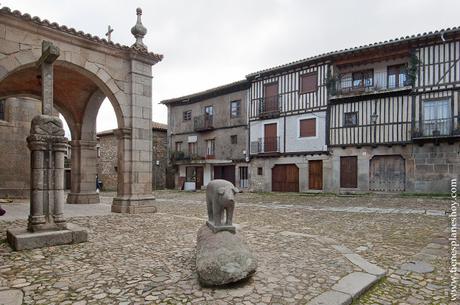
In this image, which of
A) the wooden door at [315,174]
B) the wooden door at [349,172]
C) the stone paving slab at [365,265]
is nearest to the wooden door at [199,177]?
the wooden door at [315,174]

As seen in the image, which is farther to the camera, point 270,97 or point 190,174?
point 190,174

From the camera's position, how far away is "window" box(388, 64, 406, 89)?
16.6 meters

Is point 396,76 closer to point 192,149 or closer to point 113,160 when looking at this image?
point 192,149

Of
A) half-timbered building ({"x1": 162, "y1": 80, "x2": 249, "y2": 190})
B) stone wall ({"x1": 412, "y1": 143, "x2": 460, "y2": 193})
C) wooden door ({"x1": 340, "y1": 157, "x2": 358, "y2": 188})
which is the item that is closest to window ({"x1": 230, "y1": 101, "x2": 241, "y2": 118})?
half-timbered building ({"x1": 162, "y1": 80, "x2": 249, "y2": 190})

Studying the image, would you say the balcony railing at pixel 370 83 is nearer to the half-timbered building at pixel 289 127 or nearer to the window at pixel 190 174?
the half-timbered building at pixel 289 127

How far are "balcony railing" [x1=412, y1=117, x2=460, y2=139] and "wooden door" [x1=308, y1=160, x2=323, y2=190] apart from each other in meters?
5.24

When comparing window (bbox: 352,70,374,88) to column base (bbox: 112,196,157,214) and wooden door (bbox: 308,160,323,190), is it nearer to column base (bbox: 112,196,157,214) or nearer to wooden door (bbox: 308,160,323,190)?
wooden door (bbox: 308,160,323,190)

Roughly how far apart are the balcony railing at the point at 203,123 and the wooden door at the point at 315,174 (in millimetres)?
8798

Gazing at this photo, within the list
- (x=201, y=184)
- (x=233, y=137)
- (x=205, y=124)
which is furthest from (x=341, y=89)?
(x=201, y=184)

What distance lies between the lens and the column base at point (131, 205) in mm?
8484

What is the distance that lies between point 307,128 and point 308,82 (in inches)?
111

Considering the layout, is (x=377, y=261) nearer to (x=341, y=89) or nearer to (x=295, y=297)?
(x=295, y=297)

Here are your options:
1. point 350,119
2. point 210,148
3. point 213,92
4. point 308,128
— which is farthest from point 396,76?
point 210,148

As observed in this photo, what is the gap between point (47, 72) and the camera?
17.5 ft
